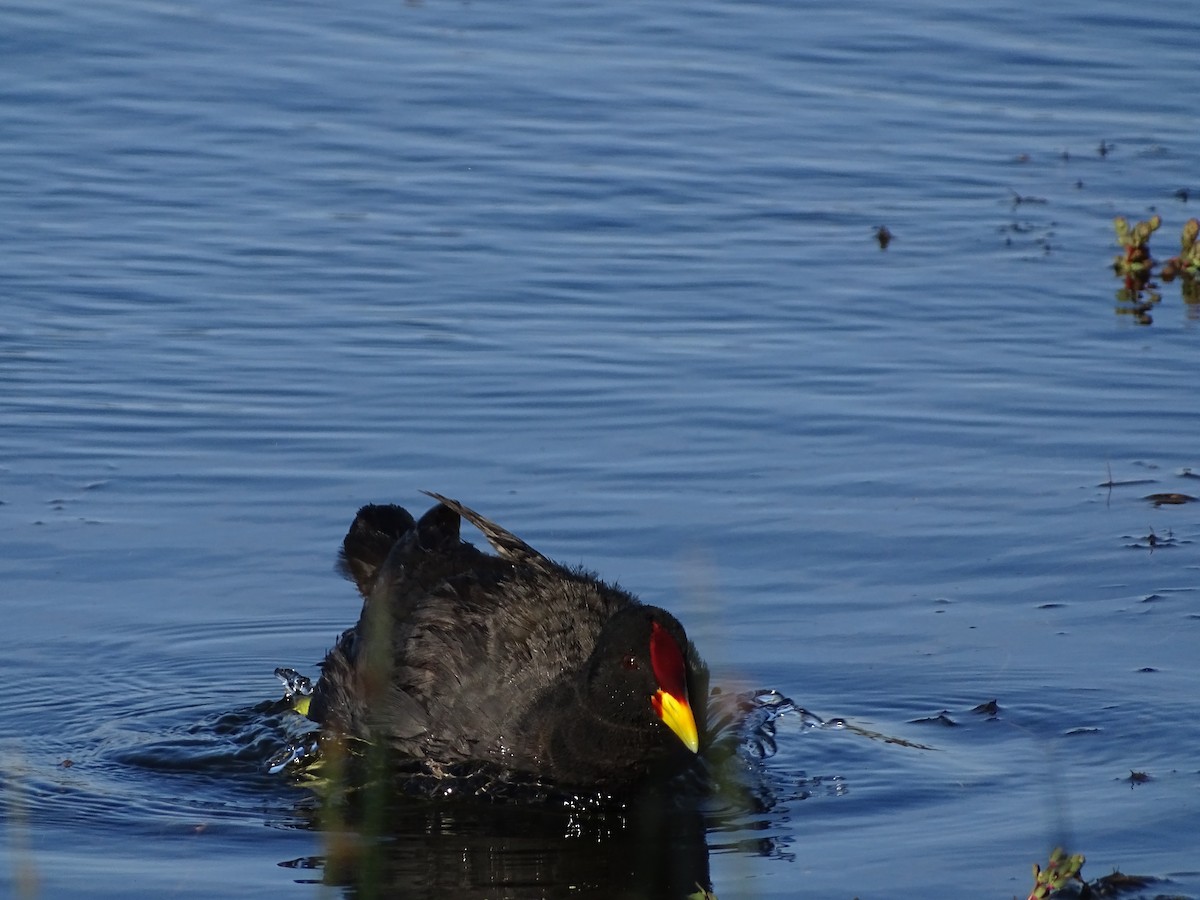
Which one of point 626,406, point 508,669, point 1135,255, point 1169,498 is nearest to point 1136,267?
point 1135,255

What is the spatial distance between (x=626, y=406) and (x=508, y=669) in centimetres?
283

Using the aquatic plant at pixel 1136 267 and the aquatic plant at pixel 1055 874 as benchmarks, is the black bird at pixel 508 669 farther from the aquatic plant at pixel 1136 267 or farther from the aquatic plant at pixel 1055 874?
the aquatic plant at pixel 1136 267

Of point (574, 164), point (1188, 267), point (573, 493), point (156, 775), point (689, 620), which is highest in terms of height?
point (574, 164)

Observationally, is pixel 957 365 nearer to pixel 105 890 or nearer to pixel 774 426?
pixel 774 426

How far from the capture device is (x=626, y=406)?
8.92m

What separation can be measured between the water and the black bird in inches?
10.6

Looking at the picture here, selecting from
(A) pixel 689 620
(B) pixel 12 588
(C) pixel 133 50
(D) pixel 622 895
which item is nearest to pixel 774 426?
(A) pixel 689 620

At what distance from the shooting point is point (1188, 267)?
11.0 meters

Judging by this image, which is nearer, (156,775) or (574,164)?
(156,775)

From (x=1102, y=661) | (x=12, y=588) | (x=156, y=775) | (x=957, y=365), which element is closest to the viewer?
(x=156, y=775)

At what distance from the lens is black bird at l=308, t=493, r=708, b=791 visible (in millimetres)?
5863

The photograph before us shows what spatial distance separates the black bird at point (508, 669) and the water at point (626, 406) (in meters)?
0.27

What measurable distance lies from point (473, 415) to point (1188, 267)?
14.2 feet

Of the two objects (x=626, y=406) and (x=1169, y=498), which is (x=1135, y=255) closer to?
(x=1169, y=498)
